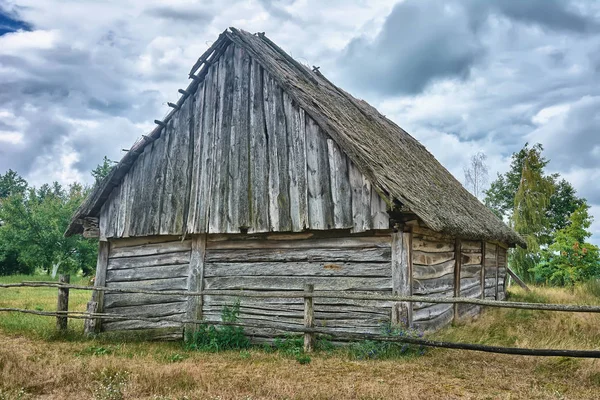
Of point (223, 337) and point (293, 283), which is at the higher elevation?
point (293, 283)

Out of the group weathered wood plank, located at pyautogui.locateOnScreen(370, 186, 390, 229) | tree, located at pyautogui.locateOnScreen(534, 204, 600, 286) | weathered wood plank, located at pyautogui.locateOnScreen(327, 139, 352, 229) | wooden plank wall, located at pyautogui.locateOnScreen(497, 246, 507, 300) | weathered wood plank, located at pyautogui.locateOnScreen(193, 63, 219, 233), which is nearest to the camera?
weathered wood plank, located at pyautogui.locateOnScreen(370, 186, 390, 229)

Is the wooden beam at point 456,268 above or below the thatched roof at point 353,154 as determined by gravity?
below

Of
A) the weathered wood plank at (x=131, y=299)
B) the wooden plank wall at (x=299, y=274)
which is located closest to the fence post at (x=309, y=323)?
the wooden plank wall at (x=299, y=274)

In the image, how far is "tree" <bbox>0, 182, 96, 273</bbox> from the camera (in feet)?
106

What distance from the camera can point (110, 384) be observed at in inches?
218

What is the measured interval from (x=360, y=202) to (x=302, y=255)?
5.21 ft

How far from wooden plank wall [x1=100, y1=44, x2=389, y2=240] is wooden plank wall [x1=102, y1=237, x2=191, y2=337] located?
0.45 m

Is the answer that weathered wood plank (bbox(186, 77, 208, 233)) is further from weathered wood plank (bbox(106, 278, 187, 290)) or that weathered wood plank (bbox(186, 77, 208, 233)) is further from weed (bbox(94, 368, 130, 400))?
weed (bbox(94, 368, 130, 400))

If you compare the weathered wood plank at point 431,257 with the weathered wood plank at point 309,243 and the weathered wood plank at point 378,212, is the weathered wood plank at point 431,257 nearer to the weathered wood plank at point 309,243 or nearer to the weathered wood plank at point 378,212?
the weathered wood plank at point 309,243

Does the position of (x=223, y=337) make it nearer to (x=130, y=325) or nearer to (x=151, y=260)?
(x=151, y=260)

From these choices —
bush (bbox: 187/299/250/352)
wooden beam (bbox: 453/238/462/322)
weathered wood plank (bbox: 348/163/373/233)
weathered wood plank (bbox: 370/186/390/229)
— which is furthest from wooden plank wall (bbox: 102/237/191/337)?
wooden beam (bbox: 453/238/462/322)

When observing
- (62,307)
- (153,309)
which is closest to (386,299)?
(153,309)

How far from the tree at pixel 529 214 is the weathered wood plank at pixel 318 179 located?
2225 centimetres

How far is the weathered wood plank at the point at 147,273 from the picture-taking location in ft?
33.9
